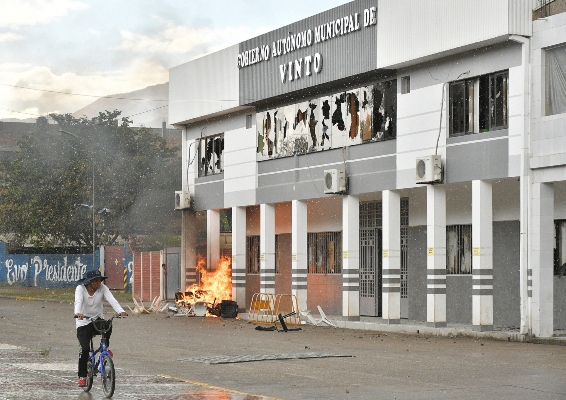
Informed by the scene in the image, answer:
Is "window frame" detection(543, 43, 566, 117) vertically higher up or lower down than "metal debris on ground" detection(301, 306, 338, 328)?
higher up

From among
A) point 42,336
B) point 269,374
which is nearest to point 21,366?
point 269,374

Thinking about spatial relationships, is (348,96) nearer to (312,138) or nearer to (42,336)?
(312,138)

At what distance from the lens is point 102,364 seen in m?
14.3

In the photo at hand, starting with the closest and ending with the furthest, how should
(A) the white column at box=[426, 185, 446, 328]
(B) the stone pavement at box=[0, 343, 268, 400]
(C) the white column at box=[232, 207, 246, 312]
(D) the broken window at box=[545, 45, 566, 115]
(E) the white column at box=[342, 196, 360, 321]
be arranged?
(B) the stone pavement at box=[0, 343, 268, 400], (D) the broken window at box=[545, 45, 566, 115], (A) the white column at box=[426, 185, 446, 328], (E) the white column at box=[342, 196, 360, 321], (C) the white column at box=[232, 207, 246, 312]

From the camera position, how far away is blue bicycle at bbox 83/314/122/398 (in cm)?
1419

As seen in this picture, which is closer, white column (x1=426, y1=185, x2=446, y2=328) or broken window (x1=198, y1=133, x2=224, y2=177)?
white column (x1=426, y1=185, x2=446, y2=328)

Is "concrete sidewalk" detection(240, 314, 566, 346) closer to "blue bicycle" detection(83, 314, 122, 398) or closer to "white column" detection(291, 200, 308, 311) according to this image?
"white column" detection(291, 200, 308, 311)

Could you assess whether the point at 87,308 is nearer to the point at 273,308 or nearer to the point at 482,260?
the point at 482,260

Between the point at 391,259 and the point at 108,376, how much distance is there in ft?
52.2

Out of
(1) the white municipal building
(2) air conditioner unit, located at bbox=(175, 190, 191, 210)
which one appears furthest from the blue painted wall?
(1) the white municipal building

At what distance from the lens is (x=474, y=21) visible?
25.5 metres

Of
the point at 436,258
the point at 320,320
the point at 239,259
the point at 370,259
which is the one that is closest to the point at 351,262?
the point at 320,320

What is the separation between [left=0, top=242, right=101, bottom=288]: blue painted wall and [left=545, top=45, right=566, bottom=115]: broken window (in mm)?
40410

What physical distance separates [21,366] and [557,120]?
1269 centimetres
